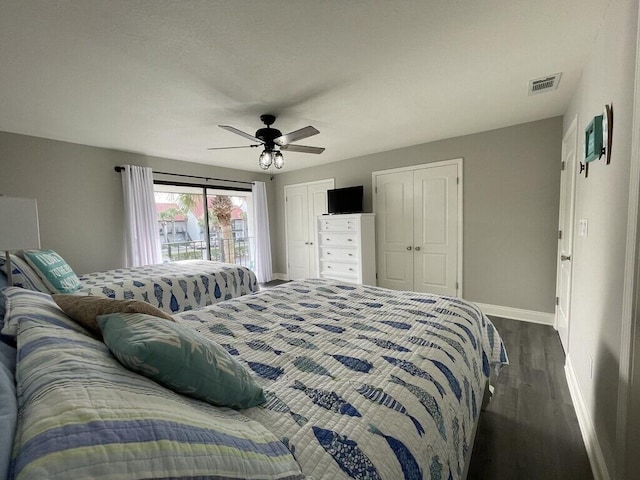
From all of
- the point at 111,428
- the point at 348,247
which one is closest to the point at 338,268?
the point at 348,247

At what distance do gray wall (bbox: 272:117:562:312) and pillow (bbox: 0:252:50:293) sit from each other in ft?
14.6

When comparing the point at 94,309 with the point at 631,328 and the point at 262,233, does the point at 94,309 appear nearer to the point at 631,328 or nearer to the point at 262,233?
the point at 631,328

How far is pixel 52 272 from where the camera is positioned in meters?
2.42

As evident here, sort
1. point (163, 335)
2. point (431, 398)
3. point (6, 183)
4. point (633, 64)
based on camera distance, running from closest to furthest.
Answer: point (163, 335), point (431, 398), point (633, 64), point (6, 183)

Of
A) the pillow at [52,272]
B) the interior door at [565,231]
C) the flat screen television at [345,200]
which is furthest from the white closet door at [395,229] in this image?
the pillow at [52,272]

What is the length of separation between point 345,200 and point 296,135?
2264 mm

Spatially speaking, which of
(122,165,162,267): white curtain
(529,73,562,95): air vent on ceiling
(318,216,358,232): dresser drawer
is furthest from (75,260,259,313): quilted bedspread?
(529,73,562,95): air vent on ceiling

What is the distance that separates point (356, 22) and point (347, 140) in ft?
7.43

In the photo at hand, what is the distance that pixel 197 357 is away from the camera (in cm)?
81

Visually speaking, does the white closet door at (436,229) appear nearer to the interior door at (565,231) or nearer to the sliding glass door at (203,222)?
the interior door at (565,231)

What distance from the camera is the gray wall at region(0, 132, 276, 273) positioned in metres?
3.27

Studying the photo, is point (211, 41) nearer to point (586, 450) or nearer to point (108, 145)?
point (108, 145)

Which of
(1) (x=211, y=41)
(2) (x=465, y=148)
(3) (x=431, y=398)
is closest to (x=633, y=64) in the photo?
(3) (x=431, y=398)

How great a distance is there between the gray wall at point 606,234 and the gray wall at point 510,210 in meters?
1.33
